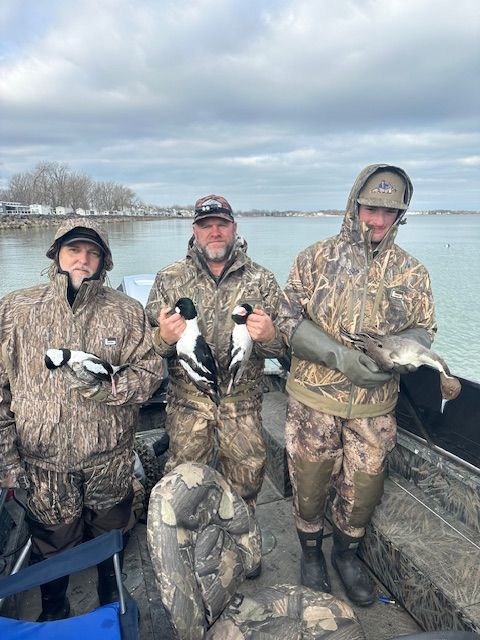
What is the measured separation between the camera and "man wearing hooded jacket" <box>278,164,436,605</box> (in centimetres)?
300

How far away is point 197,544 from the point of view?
2.00 meters

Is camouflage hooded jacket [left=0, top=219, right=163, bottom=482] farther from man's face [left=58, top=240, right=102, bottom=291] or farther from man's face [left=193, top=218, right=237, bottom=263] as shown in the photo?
man's face [left=193, top=218, right=237, bottom=263]

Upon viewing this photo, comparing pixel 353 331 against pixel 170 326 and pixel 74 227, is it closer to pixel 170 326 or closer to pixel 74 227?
pixel 170 326

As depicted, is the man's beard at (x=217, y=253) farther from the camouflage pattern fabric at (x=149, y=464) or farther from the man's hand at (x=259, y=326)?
the camouflage pattern fabric at (x=149, y=464)

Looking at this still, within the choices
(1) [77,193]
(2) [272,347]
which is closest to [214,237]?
(2) [272,347]

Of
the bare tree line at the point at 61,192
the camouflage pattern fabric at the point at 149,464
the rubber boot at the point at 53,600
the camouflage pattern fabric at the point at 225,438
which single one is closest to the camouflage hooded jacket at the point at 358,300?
the camouflage pattern fabric at the point at 225,438

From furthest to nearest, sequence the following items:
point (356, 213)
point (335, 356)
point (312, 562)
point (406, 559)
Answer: point (312, 562) → point (356, 213) → point (406, 559) → point (335, 356)

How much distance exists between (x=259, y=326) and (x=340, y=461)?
1.14 metres

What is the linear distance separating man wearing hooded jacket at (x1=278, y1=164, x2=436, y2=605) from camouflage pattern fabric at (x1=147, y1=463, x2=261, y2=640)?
3.37 ft

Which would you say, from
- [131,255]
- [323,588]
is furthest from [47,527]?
[131,255]

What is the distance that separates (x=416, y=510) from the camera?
11.1 ft

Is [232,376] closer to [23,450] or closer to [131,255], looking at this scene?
[23,450]

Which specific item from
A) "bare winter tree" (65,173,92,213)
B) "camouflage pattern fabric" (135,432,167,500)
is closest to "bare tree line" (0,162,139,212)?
"bare winter tree" (65,173,92,213)

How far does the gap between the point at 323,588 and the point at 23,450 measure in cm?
226
